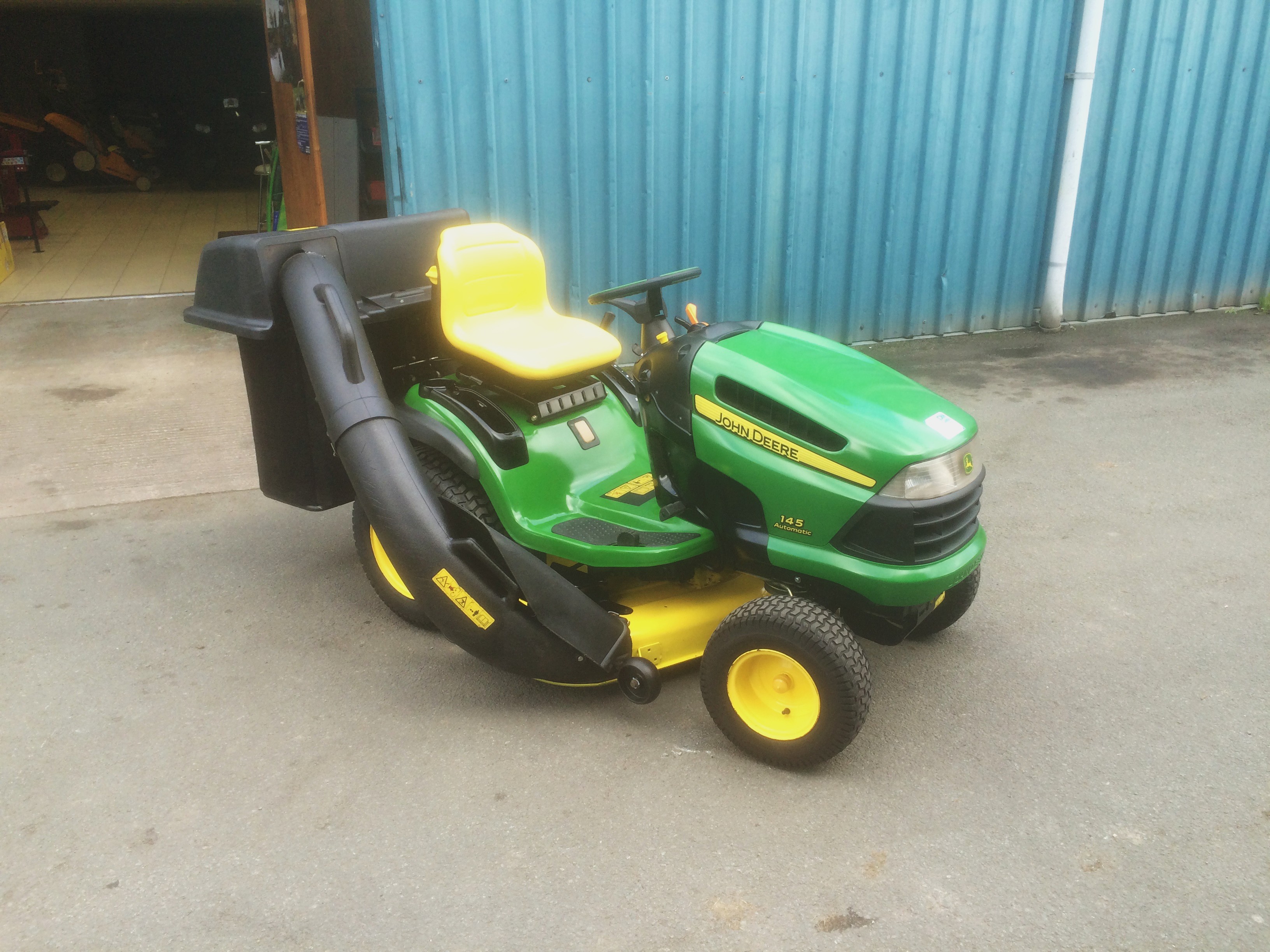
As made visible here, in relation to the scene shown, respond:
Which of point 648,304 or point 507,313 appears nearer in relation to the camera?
point 648,304

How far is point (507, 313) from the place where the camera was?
3244 millimetres

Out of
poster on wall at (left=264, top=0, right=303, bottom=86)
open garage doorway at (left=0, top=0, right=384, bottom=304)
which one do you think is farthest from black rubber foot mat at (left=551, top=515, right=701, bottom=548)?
poster on wall at (left=264, top=0, right=303, bottom=86)

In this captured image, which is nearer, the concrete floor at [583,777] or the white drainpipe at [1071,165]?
the concrete floor at [583,777]

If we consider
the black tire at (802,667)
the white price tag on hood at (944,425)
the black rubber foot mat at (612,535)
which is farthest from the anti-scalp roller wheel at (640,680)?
the white price tag on hood at (944,425)

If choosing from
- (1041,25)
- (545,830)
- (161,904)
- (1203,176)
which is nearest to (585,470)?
(545,830)

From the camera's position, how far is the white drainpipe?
6.27 m

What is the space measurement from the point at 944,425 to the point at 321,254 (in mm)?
1955

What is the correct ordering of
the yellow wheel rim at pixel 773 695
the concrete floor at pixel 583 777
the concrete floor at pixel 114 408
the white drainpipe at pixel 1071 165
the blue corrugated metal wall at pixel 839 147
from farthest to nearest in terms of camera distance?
the white drainpipe at pixel 1071 165
the blue corrugated metal wall at pixel 839 147
the concrete floor at pixel 114 408
the yellow wheel rim at pixel 773 695
the concrete floor at pixel 583 777

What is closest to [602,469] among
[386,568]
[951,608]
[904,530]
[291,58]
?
[386,568]

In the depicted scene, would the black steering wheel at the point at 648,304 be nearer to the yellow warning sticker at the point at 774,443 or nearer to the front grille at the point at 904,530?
the yellow warning sticker at the point at 774,443

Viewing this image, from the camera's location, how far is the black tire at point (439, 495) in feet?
10.3

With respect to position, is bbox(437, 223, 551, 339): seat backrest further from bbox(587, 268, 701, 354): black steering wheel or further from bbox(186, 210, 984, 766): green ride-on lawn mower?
bbox(587, 268, 701, 354): black steering wheel

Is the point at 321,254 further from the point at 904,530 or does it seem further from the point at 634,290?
the point at 904,530

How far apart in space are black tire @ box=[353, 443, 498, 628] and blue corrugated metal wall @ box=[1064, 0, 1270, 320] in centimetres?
543
